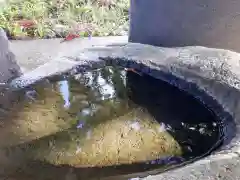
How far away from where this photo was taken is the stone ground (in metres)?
1.55

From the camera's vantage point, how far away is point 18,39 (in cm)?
484

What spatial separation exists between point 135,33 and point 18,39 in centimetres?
215

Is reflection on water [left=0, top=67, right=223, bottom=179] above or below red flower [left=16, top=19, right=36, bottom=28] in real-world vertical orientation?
above

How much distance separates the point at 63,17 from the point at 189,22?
3110 millimetres

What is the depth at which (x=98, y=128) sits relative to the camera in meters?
2.06

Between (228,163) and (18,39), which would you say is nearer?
(228,163)

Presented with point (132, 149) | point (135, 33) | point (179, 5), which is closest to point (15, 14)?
point (135, 33)

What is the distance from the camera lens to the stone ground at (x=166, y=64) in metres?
1.55

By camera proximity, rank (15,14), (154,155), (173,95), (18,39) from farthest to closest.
Result: (15,14) < (18,39) < (173,95) < (154,155)

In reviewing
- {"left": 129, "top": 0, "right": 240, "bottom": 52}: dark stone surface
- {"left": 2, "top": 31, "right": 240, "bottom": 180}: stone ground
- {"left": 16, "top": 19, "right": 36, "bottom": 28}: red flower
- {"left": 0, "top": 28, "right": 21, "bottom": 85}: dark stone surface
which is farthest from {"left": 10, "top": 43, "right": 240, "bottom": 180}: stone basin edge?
{"left": 16, "top": 19, "right": 36, "bottom": 28}: red flower

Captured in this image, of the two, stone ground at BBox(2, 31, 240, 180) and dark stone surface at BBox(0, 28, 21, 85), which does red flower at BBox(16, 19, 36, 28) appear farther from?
dark stone surface at BBox(0, 28, 21, 85)

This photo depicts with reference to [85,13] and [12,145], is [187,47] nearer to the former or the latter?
[12,145]

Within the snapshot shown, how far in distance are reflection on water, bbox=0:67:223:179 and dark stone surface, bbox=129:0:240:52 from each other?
588 millimetres

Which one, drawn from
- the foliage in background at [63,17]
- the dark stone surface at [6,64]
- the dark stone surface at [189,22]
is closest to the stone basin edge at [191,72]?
the dark stone surface at [189,22]
